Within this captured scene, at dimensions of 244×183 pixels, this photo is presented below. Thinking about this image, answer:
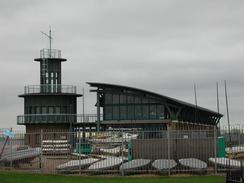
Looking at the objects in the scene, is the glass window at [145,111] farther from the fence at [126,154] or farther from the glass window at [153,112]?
the fence at [126,154]

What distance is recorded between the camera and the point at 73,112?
70375 millimetres

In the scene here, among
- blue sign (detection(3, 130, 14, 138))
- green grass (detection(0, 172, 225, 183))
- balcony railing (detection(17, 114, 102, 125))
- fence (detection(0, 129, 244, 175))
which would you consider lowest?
green grass (detection(0, 172, 225, 183))

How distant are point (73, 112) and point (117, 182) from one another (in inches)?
1788

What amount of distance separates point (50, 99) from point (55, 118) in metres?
3.10

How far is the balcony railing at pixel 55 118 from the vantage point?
66625mm

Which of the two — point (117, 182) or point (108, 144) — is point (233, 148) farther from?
point (117, 182)

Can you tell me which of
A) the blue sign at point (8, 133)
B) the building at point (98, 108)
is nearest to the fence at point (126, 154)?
the blue sign at point (8, 133)

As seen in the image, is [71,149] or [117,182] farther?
[71,149]

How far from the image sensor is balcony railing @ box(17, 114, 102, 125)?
2623 inches

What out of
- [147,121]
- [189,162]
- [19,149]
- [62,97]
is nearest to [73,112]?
[62,97]

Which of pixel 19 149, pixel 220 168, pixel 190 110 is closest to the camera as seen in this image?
pixel 220 168

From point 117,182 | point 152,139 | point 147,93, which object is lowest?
point 117,182

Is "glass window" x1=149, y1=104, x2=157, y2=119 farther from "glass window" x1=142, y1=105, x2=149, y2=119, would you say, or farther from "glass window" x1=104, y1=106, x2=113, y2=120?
"glass window" x1=104, y1=106, x2=113, y2=120

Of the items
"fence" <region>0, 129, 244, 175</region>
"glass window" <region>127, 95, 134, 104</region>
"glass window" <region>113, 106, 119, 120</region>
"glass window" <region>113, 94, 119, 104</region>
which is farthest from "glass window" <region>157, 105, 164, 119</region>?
"fence" <region>0, 129, 244, 175</region>
